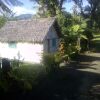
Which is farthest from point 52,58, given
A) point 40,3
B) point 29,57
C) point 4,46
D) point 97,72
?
point 40,3

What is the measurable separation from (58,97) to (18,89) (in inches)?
88.1

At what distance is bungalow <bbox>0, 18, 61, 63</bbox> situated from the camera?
26.1m

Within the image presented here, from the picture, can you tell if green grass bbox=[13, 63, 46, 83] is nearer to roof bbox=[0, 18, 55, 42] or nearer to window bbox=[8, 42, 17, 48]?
roof bbox=[0, 18, 55, 42]

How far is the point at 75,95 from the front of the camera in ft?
44.4

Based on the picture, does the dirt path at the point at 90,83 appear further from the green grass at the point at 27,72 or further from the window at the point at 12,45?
the window at the point at 12,45

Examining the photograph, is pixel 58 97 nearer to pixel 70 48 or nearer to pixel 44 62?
pixel 44 62

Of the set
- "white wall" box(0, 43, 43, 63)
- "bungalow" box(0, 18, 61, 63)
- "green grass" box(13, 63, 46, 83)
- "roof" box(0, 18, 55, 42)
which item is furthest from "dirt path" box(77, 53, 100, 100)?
"roof" box(0, 18, 55, 42)

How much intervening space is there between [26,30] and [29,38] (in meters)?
1.77

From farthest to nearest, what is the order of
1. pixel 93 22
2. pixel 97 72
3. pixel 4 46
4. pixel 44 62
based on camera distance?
pixel 93 22 < pixel 4 46 < pixel 97 72 < pixel 44 62

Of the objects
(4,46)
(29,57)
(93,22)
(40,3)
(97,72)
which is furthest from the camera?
(93,22)

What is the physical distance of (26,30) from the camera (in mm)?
27766

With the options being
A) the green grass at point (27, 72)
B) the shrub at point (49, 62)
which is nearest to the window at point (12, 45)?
the shrub at point (49, 62)

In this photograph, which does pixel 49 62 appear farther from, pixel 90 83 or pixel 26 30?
pixel 26 30

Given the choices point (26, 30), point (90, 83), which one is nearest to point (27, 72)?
point (90, 83)
